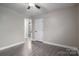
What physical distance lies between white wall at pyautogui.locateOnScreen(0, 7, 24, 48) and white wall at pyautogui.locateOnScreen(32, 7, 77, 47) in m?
0.63

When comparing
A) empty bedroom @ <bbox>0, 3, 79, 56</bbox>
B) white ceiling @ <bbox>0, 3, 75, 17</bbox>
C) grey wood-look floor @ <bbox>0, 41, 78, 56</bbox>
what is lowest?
grey wood-look floor @ <bbox>0, 41, 78, 56</bbox>

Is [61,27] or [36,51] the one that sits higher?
[61,27]

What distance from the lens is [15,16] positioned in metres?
2.19

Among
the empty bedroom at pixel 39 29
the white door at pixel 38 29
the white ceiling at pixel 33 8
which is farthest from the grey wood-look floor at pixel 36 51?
the white ceiling at pixel 33 8

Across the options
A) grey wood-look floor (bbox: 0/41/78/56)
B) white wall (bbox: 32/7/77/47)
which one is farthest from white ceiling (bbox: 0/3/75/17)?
grey wood-look floor (bbox: 0/41/78/56)

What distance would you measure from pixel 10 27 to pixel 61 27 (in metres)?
1.28

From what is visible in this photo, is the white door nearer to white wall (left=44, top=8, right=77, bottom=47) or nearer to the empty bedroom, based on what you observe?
the empty bedroom

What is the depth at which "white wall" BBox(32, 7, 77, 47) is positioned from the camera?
2115 mm

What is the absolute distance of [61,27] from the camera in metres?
2.18

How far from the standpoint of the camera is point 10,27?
86.2 inches

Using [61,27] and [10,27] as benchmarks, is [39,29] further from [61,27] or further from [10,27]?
[10,27]

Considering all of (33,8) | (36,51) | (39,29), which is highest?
(33,8)

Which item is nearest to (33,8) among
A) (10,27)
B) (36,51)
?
(10,27)

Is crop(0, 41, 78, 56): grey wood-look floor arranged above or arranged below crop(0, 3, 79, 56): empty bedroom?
below
